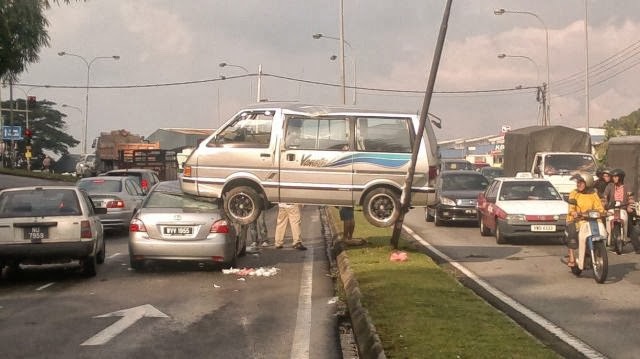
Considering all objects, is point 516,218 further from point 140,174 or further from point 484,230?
point 140,174

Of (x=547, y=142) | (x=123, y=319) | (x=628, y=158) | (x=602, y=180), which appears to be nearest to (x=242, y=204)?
(x=123, y=319)

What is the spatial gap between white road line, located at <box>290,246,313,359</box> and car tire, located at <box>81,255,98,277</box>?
134 inches

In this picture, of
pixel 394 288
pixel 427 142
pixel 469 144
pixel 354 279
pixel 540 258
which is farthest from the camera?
pixel 469 144

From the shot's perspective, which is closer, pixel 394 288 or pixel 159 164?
pixel 394 288

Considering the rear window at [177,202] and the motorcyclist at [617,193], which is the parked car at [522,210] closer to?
the motorcyclist at [617,193]

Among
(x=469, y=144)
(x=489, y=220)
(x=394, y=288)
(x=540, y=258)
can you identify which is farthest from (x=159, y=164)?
(x=469, y=144)

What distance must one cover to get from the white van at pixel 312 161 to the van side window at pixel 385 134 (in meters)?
0.02

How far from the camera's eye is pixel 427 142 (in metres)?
13.0

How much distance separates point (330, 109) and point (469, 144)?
374 feet

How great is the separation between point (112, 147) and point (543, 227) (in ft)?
105

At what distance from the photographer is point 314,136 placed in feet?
42.0

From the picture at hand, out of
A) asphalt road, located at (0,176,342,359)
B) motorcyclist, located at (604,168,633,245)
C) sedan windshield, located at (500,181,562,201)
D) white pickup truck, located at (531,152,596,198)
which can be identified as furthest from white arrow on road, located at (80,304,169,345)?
white pickup truck, located at (531,152,596,198)

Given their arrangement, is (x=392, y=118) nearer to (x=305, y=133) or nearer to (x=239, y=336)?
(x=305, y=133)

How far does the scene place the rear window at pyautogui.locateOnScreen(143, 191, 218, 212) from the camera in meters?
13.2
